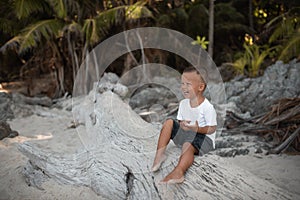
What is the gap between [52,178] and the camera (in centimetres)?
221

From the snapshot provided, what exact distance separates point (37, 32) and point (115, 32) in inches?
103

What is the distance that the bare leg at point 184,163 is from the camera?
5.89 ft

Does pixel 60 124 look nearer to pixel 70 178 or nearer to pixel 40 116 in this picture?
pixel 40 116

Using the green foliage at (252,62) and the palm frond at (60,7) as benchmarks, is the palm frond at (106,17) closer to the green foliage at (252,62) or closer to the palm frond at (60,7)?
the palm frond at (60,7)

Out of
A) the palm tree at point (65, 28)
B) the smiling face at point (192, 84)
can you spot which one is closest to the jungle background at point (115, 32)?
the palm tree at point (65, 28)

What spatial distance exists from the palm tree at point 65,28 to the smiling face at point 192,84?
188 inches

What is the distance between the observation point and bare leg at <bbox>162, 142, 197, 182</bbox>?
1794mm

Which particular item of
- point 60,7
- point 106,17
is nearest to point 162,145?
point 106,17

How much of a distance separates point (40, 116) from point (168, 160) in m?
4.10

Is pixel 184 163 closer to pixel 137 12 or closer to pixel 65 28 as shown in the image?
pixel 137 12

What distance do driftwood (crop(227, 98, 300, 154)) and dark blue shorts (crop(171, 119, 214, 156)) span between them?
1.58 metres

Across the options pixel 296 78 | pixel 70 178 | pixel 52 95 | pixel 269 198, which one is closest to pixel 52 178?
pixel 70 178

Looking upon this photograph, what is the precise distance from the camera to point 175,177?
178 centimetres

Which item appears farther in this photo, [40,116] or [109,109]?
[40,116]
